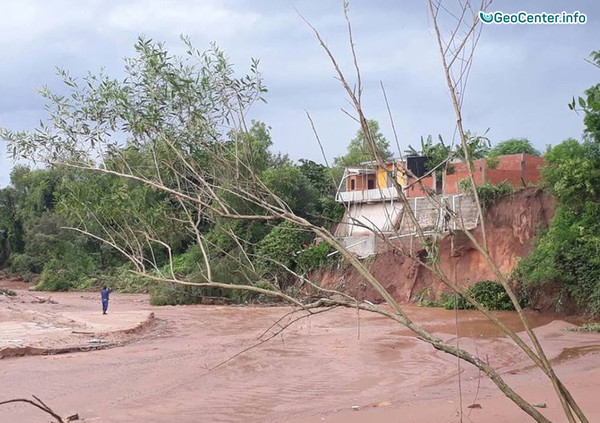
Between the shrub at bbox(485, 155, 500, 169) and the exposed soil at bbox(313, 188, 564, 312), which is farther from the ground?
the shrub at bbox(485, 155, 500, 169)

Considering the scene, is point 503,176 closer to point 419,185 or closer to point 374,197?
point 374,197

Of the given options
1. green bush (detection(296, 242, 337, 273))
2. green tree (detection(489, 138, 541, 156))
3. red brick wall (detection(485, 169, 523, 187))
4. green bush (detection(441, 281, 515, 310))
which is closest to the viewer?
green bush (detection(441, 281, 515, 310))

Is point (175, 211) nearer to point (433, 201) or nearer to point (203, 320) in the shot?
Result: point (433, 201)

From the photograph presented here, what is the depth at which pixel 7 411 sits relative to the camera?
946 cm

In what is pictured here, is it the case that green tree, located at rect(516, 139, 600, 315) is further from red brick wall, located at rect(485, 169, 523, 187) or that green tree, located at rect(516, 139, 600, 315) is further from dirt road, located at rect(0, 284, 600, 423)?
red brick wall, located at rect(485, 169, 523, 187)

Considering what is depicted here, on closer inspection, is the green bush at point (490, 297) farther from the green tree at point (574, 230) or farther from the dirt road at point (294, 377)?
the dirt road at point (294, 377)

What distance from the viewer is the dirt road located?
8.78 m

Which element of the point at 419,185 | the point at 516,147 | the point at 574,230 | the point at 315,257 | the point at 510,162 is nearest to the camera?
the point at 419,185

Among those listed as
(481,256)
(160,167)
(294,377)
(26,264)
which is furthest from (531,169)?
(26,264)

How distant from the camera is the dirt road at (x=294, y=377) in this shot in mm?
8781

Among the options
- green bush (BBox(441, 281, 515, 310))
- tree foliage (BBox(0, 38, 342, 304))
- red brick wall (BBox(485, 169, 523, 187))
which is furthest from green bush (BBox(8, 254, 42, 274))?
tree foliage (BBox(0, 38, 342, 304))

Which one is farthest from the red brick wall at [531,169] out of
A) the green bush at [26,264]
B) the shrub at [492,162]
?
the green bush at [26,264]

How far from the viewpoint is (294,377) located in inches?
449

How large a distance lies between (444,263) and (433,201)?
23006 mm
